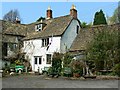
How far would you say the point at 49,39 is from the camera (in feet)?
123

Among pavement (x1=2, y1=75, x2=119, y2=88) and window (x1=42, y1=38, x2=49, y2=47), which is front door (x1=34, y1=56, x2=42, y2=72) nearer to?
window (x1=42, y1=38, x2=49, y2=47)

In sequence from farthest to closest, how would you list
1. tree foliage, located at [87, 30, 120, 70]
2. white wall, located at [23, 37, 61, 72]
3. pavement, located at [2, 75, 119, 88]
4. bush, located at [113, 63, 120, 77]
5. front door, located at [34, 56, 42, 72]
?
front door, located at [34, 56, 42, 72] → white wall, located at [23, 37, 61, 72] → tree foliage, located at [87, 30, 120, 70] → bush, located at [113, 63, 120, 77] → pavement, located at [2, 75, 119, 88]

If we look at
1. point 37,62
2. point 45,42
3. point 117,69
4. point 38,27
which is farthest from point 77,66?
point 38,27

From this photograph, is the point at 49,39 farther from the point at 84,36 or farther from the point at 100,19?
the point at 100,19

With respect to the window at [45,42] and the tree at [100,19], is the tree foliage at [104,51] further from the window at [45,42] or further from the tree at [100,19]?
the tree at [100,19]

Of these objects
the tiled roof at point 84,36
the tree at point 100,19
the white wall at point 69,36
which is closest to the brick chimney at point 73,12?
the white wall at point 69,36

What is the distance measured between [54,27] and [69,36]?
3156 millimetres

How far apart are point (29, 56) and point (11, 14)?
3821 cm

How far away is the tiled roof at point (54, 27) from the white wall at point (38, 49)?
2.69 feet

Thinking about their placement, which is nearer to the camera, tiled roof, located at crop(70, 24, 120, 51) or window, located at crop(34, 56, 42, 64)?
tiled roof, located at crop(70, 24, 120, 51)

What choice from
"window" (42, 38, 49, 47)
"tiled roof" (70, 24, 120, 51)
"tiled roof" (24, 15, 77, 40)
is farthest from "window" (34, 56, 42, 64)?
"tiled roof" (70, 24, 120, 51)

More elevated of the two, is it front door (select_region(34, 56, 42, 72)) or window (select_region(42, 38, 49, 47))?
window (select_region(42, 38, 49, 47))

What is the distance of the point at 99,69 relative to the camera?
31094 millimetres

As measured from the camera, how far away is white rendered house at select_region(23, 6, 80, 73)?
3688cm
